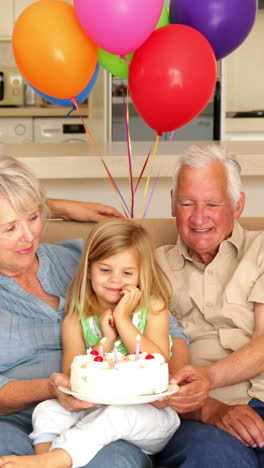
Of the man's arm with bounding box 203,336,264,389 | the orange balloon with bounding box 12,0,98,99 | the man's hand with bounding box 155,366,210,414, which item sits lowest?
the man's arm with bounding box 203,336,264,389

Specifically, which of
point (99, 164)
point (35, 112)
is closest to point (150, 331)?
point (99, 164)

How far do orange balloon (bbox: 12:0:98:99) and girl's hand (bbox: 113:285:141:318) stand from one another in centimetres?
77

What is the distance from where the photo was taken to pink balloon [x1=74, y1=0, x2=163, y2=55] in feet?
7.00

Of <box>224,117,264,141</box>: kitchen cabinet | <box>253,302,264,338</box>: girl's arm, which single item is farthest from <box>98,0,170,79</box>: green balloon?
<box>224,117,264,141</box>: kitchen cabinet

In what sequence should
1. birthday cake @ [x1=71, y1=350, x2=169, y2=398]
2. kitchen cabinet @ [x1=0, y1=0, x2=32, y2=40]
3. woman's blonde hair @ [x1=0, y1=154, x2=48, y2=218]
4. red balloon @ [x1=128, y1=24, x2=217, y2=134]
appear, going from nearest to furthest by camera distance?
1. birthday cake @ [x1=71, y1=350, x2=169, y2=398]
2. woman's blonde hair @ [x1=0, y1=154, x2=48, y2=218]
3. red balloon @ [x1=128, y1=24, x2=217, y2=134]
4. kitchen cabinet @ [x1=0, y1=0, x2=32, y2=40]

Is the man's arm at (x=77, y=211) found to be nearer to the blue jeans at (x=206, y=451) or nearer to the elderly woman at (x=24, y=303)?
the elderly woman at (x=24, y=303)

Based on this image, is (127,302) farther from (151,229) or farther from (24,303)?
(151,229)

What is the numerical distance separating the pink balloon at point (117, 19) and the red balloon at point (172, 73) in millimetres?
66

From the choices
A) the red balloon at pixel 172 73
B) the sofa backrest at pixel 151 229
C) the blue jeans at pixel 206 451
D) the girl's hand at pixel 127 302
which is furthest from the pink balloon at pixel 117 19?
the blue jeans at pixel 206 451

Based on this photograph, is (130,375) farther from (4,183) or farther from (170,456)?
(4,183)

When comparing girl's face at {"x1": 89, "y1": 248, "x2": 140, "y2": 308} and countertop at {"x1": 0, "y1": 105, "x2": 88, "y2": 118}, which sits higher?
girl's face at {"x1": 89, "y1": 248, "x2": 140, "y2": 308}

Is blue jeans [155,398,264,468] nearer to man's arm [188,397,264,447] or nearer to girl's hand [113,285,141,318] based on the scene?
man's arm [188,397,264,447]

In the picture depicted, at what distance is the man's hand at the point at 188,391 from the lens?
1734 mm

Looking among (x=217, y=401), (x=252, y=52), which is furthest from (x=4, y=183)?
(x=252, y=52)
